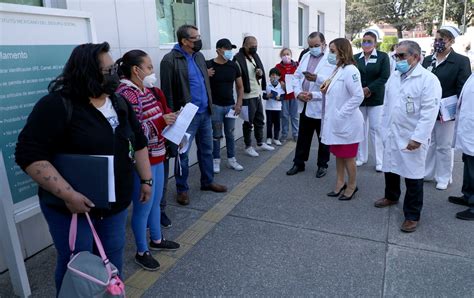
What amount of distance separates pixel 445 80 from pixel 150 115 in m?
3.43

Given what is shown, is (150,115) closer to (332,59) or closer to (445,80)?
(332,59)

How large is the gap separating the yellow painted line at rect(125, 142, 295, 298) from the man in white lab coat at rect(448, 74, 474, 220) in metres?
2.37

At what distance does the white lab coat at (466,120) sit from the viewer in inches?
154

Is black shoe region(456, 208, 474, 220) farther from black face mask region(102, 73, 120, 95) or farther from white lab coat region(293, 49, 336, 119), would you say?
black face mask region(102, 73, 120, 95)

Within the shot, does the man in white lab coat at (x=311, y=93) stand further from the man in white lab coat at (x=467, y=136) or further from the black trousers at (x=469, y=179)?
the black trousers at (x=469, y=179)

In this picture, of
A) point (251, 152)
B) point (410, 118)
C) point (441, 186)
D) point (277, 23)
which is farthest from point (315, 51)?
point (277, 23)

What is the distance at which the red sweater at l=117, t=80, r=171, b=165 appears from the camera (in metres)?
2.84

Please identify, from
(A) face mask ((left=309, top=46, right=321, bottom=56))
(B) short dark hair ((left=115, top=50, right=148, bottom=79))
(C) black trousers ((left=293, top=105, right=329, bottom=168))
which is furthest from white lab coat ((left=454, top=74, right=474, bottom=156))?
(B) short dark hair ((left=115, top=50, right=148, bottom=79))

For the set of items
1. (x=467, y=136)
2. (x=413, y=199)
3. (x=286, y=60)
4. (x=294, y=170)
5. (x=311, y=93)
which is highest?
(x=286, y=60)

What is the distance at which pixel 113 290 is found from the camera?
6.19 ft

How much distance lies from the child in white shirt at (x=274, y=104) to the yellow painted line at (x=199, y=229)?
1.04m

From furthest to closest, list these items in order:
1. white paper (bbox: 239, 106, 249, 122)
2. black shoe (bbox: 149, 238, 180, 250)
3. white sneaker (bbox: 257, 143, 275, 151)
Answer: white sneaker (bbox: 257, 143, 275, 151), white paper (bbox: 239, 106, 249, 122), black shoe (bbox: 149, 238, 180, 250)

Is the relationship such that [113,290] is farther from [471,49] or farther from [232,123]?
[471,49]

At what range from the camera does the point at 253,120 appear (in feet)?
20.7
